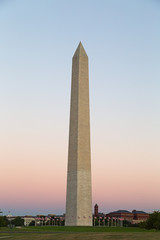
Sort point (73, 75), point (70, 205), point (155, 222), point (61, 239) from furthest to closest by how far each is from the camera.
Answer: point (73, 75)
point (70, 205)
point (155, 222)
point (61, 239)

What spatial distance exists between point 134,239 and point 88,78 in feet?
142

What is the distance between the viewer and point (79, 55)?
61.8 metres

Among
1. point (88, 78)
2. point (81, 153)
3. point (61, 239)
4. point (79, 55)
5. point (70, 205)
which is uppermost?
point (79, 55)

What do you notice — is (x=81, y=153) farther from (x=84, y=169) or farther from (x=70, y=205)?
(x=70, y=205)

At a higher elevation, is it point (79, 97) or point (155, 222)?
point (79, 97)

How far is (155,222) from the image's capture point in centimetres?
4459

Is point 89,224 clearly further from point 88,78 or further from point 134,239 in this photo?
point 134,239

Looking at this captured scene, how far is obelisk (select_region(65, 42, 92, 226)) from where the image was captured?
54938mm

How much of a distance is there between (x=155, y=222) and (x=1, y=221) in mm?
23992

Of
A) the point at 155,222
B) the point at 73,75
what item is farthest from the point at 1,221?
the point at 73,75

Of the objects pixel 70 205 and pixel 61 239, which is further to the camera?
pixel 70 205

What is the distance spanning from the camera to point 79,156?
2213 inches

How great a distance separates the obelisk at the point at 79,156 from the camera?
5494 centimetres

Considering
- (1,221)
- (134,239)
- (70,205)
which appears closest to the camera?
(134,239)
